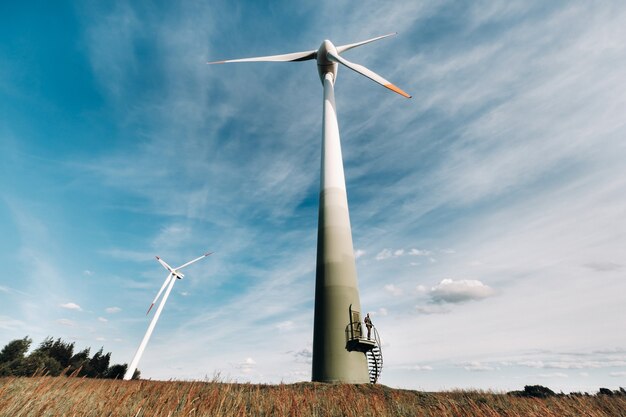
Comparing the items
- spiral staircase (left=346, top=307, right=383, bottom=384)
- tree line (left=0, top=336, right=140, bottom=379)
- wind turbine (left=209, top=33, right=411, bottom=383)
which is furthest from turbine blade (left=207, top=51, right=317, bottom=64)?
tree line (left=0, top=336, right=140, bottom=379)

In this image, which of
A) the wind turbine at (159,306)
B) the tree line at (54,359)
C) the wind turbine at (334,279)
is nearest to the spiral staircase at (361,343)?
the wind turbine at (334,279)

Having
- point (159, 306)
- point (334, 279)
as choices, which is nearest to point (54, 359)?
point (159, 306)

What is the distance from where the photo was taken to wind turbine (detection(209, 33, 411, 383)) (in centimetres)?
2298

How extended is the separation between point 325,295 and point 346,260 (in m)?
3.61

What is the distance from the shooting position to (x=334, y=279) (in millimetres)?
25516

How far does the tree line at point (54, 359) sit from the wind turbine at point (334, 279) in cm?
5559

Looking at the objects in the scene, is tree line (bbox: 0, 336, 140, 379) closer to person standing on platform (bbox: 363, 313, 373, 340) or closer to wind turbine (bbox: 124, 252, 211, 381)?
wind turbine (bbox: 124, 252, 211, 381)

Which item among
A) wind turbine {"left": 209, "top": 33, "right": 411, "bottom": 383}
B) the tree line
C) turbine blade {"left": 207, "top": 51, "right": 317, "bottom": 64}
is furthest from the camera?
the tree line

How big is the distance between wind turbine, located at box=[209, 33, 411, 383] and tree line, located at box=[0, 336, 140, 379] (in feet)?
182

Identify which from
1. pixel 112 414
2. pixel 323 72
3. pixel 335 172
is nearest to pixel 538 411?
pixel 112 414

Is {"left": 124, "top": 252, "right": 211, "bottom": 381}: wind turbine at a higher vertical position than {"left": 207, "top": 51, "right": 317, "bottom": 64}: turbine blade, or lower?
lower

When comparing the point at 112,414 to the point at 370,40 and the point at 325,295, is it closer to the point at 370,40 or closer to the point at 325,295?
the point at 325,295

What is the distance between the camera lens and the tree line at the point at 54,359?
60.4m

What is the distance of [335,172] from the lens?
31.2 meters
